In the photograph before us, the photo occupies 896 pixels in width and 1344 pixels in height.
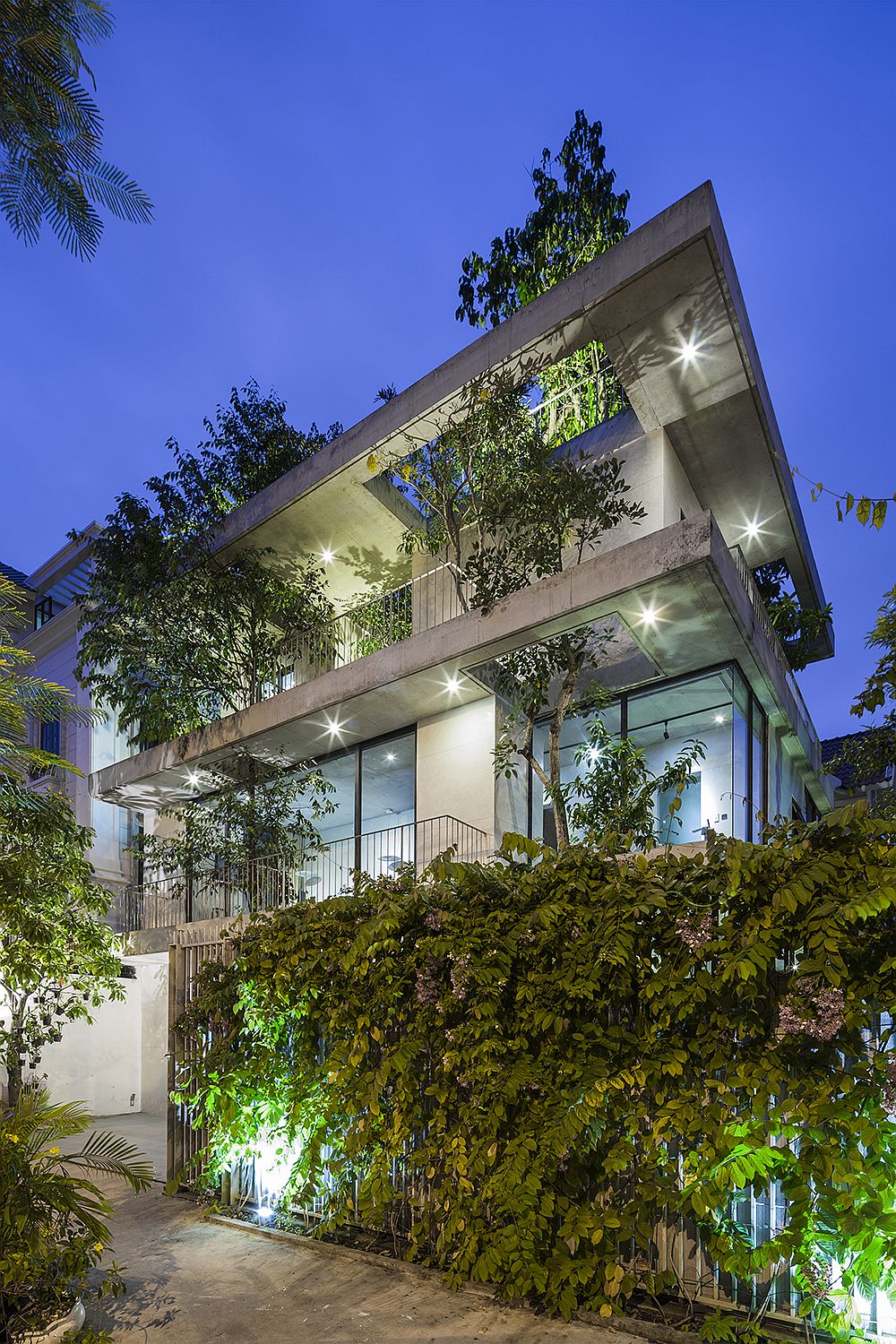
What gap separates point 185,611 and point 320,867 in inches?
169

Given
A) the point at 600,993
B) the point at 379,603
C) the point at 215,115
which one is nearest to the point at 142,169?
the point at 215,115

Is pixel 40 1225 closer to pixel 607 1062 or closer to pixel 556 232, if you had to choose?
pixel 607 1062

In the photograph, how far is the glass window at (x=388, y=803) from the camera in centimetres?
1301

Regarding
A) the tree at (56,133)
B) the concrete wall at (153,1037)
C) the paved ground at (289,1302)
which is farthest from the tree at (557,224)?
the paved ground at (289,1302)

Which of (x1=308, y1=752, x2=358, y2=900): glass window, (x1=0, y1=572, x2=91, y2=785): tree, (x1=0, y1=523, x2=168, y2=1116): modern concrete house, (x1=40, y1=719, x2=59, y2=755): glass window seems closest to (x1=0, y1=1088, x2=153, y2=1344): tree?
(x1=0, y1=572, x2=91, y2=785): tree

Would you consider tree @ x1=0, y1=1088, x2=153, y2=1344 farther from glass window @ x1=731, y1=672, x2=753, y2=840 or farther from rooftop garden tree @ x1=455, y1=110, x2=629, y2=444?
rooftop garden tree @ x1=455, y1=110, x2=629, y2=444

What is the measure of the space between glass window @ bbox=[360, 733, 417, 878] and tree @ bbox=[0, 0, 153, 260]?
8012 millimetres

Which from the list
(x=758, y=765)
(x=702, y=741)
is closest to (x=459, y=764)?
(x=702, y=741)

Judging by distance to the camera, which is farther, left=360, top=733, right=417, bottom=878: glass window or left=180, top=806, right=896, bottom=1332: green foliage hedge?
left=360, top=733, right=417, bottom=878: glass window

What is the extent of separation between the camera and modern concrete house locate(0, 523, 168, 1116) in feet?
52.7

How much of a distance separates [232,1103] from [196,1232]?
97cm

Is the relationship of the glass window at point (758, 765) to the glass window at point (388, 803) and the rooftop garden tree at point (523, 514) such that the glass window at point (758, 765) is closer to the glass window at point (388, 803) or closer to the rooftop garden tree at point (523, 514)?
the rooftop garden tree at point (523, 514)

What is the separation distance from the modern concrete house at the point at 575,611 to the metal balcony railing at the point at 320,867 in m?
0.04

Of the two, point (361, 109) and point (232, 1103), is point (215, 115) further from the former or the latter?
point (232, 1103)
